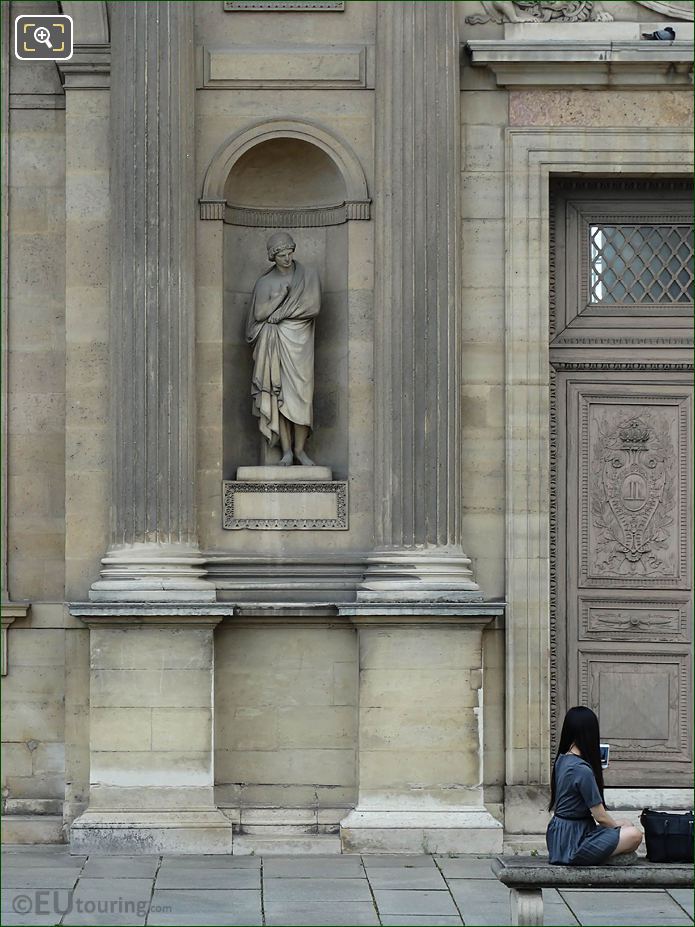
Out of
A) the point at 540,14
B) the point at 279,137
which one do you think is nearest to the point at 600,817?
the point at 279,137

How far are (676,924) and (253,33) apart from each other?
24.3ft

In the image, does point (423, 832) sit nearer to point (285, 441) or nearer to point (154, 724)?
point (154, 724)

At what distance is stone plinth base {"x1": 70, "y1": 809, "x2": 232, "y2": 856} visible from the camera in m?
12.9

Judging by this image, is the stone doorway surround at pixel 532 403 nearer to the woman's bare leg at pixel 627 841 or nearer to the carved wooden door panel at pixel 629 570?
the carved wooden door panel at pixel 629 570

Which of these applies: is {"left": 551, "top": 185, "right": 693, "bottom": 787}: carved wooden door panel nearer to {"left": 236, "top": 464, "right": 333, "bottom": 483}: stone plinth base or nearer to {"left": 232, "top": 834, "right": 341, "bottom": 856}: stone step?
{"left": 236, "top": 464, "right": 333, "bottom": 483}: stone plinth base

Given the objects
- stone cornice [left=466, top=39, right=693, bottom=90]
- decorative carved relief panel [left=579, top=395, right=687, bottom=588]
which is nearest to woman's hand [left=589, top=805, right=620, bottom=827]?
decorative carved relief panel [left=579, top=395, right=687, bottom=588]

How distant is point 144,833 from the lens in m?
12.9

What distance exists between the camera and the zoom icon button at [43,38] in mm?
13730

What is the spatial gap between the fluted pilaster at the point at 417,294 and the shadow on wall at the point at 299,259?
1.72ft

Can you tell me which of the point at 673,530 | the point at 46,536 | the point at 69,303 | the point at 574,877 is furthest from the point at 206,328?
the point at 574,877

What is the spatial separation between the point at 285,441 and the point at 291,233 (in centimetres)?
173

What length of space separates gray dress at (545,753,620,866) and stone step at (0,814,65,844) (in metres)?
4.69

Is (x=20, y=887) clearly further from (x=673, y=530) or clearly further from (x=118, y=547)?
(x=673, y=530)

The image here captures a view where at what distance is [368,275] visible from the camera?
1367cm
